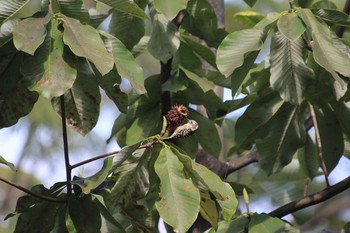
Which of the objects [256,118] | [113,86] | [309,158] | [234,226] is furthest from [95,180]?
[309,158]

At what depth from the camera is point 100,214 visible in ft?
4.60

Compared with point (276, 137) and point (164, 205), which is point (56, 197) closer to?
point (164, 205)

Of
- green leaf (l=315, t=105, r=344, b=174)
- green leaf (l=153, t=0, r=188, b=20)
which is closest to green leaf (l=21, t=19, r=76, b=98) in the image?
green leaf (l=153, t=0, r=188, b=20)

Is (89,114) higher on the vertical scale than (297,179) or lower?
higher

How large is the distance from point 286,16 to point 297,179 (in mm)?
787

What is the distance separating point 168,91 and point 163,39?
157 millimetres

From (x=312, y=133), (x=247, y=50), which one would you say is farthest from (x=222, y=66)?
(x=312, y=133)

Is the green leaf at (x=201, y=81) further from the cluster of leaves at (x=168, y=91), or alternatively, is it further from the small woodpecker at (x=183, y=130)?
the small woodpecker at (x=183, y=130)

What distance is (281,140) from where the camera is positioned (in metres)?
1.78

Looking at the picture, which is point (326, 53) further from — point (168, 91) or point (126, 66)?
point (168, 91)

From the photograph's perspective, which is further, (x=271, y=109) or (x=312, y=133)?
(x=312, y=133)

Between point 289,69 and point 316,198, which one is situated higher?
point 289,69

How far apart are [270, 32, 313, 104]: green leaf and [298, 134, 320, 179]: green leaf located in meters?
0.44

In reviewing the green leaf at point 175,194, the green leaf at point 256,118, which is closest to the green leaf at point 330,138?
the green leaf at point 256,118
